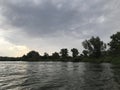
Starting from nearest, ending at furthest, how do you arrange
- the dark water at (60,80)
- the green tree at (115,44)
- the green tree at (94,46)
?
the dark water at (60,80) < the green tree at (115,44) < the green tree at (94,46)

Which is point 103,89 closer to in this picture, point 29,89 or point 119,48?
point 29,89

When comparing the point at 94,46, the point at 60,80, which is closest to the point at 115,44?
the point at 94,46

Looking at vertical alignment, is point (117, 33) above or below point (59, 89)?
above

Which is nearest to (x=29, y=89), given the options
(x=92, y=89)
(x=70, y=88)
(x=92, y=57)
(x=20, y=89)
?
(x=20, y=89)

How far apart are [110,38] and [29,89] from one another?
12522cm

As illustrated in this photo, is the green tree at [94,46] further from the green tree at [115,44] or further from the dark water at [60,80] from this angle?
the dark water at [60,80]

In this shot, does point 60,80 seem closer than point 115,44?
Yes

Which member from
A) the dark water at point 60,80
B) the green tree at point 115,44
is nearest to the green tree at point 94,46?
the green tree at point 115,44

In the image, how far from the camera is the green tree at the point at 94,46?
162 metres

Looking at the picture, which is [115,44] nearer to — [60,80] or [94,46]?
[94,46]

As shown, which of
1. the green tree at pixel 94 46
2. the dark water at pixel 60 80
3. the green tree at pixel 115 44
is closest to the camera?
the dark water at pixel 60 80

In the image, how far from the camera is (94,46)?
164000 mm

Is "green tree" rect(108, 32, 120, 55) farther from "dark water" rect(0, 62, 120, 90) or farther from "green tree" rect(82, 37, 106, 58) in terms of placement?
"dark water" rect(0, 62, 120, 90)

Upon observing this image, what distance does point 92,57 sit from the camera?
162 m
